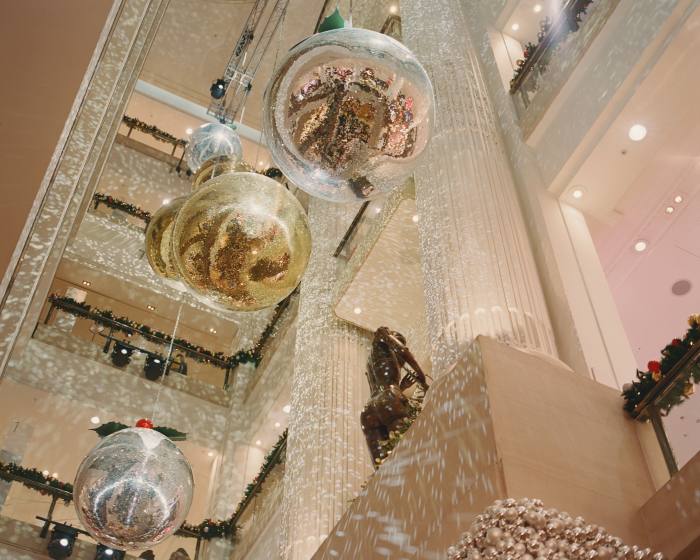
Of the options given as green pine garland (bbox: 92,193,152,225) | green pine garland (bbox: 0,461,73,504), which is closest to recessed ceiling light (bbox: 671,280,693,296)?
green pine garland (bbox: 0,461,73,504)

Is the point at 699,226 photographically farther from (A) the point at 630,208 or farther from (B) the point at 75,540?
(B) the point at 75,540

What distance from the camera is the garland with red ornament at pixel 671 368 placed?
3.32 metres

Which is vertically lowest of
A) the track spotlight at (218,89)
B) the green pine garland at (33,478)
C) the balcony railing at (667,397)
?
the green pine garland at (33,478)

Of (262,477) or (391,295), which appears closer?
(391,295)

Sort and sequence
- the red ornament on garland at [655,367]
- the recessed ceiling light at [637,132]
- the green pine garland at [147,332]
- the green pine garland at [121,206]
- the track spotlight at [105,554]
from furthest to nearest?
1. the green pine garland at [121,206]
2. the green pine garland at [147,332]
3. the track spotlight at [105,554]
4. the recessed ceiling light at [637,132]
5. the red ornament on garland at [655,367]

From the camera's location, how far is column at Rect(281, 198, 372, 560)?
6215mm

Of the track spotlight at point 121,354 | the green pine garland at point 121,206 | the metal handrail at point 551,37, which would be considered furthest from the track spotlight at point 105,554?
the metal handrail at point 551,37

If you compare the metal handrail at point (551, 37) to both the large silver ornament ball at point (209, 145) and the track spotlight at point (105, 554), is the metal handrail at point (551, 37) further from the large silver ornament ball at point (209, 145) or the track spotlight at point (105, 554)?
the track spotlight at point (105, 554)

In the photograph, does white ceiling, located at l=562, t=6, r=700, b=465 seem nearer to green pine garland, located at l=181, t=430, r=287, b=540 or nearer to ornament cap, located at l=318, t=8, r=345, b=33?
ornament cap, located at l=318, t=8, r=345, b=33

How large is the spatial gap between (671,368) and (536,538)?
109 centimetres

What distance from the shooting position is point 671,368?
340cm

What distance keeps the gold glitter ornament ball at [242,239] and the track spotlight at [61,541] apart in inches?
248

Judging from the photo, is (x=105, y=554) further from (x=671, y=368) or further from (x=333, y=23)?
(x=333, y=23)

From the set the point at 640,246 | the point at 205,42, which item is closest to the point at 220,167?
the point at 640,246
